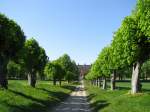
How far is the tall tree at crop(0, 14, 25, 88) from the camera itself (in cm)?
3642

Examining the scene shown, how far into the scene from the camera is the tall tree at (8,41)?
36.4 metres

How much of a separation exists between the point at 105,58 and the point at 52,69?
26.5m

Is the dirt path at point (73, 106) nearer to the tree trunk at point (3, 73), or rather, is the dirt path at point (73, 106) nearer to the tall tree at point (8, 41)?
the tree trunk at point (3, 73)

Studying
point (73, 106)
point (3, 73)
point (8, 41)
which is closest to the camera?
point (8, 41)

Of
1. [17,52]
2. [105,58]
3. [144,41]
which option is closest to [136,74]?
[144,41]

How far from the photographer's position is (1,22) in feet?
123

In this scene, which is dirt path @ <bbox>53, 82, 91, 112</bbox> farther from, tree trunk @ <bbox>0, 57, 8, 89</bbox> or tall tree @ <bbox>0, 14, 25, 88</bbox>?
tall tree @ <bbox>0, 14, 25, 88</bbox>

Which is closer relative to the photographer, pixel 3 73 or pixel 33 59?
pixel 3 73

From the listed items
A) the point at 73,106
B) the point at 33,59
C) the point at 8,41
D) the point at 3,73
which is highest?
the point at 8,41

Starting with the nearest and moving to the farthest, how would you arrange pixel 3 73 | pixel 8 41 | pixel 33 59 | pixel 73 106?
pixel 8 41 → pixel 3 73 → pixel 73 106 → pixel 33 59

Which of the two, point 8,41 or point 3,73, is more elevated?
point 8,41

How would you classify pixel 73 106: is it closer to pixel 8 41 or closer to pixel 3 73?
pixel 3 73

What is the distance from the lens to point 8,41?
1449 inches

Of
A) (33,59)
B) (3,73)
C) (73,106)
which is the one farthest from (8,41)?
(33,59)
